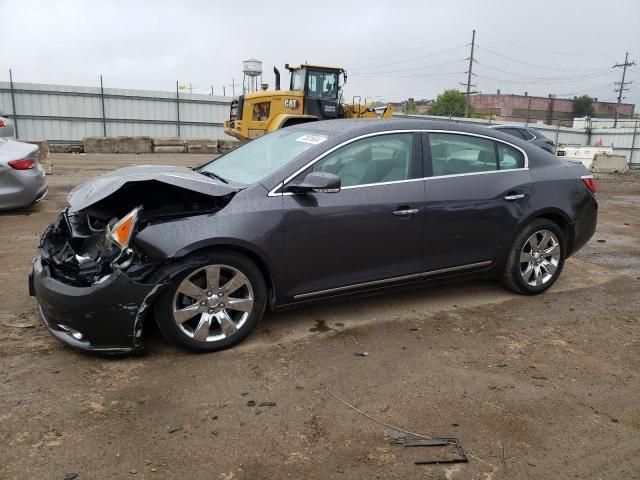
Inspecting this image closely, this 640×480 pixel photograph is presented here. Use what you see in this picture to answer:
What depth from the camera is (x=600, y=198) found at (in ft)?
41.5

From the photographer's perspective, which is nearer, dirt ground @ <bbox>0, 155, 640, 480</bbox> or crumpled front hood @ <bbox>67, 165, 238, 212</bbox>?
dirt ground @ <bbox>0, 155, 640, 480</bbox>

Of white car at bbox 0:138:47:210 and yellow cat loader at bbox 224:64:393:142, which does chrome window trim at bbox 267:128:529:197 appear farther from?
yellow cat loader at bbox 224:64:393:142

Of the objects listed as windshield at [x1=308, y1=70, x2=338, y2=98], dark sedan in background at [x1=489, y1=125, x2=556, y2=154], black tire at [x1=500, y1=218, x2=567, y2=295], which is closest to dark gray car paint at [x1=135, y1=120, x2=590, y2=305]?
black tire at [x1=500, y1=218, x2=567, y2=295]

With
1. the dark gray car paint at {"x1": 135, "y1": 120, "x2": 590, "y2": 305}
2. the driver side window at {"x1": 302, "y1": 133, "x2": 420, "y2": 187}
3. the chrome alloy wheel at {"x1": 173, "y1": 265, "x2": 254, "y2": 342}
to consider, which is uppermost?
the driver side window at {"x1": 302, "y1": 133, "x2": 420, "y2": 187}

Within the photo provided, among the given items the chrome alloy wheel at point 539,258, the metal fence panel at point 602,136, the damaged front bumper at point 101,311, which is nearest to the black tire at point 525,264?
the chrome alloy wheel at point 539,258

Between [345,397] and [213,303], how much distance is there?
3.56 ft

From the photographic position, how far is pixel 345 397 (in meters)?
3.22

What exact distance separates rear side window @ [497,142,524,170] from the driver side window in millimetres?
985

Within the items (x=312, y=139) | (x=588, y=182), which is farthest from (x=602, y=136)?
(x=312, y=139)

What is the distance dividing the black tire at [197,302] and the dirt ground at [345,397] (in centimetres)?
10

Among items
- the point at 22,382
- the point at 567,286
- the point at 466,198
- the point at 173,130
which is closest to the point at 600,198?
the point at 567,286

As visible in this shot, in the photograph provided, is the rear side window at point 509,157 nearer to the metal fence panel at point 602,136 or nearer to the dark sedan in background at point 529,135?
the dark sedan in background at point 529,135

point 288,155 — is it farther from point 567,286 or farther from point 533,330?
point 567,286

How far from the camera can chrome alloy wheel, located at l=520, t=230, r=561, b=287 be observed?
4953 mm
